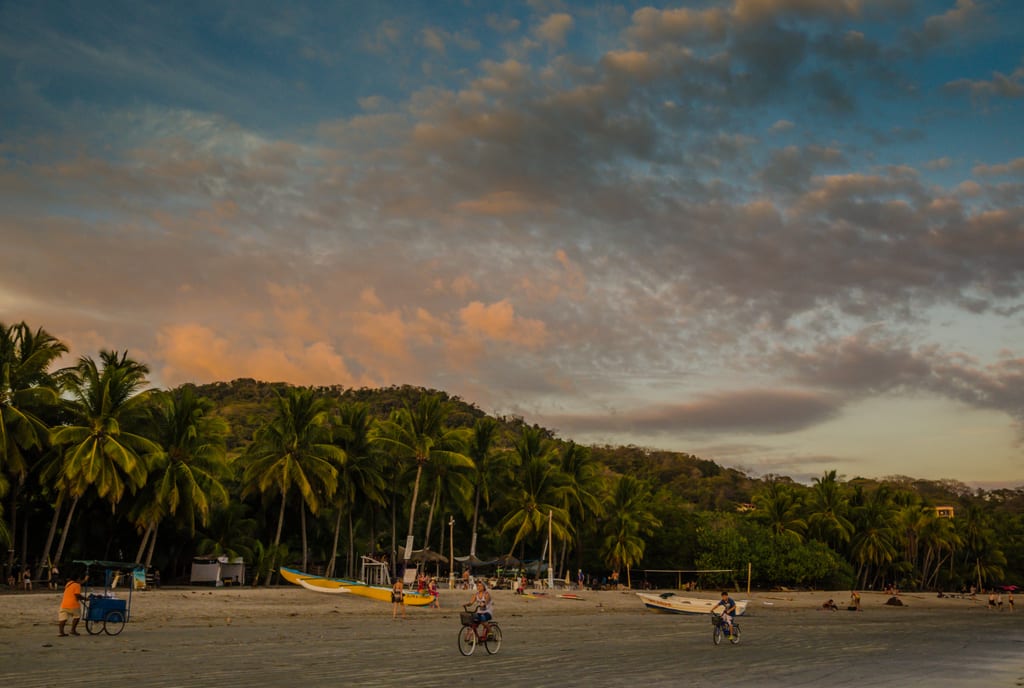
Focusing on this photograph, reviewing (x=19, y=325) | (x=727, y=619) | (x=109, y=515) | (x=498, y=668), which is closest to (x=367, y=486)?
(x=109, y=515)

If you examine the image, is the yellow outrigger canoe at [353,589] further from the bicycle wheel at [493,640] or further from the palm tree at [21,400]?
the bicycle wheel at [493,640]

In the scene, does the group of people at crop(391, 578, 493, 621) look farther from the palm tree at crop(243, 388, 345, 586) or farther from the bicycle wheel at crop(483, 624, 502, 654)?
the palm tree at crop(243, 388, 345, 586)

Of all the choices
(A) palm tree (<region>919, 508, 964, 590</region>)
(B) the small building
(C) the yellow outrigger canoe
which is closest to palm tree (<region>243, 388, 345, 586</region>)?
(B) the small building

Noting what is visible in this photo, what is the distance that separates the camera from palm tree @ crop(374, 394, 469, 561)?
55.2m

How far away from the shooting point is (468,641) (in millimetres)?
19969

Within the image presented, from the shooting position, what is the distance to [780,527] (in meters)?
80.6

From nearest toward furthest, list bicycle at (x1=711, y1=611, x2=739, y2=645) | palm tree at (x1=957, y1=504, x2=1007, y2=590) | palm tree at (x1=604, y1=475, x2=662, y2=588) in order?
bicycle at (x1=711, y1=611, x2=739, y2=645), palm tree at (x1=604, y1=475, x2=662, y2=588), palm tree at (x1=957, y1=504, x2=1007, y2=590)

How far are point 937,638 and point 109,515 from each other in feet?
134

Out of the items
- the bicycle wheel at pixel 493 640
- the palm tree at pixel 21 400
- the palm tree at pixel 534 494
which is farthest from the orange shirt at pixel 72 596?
the palm tree at pixel 534 494

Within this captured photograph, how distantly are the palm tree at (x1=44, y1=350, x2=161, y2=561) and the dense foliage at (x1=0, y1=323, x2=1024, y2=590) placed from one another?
0.26 ft

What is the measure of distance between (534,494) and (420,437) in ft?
37.4

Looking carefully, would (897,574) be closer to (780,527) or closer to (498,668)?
(780,527)

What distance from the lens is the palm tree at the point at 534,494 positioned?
6116cm

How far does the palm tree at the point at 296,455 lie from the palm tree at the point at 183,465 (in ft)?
13.1
